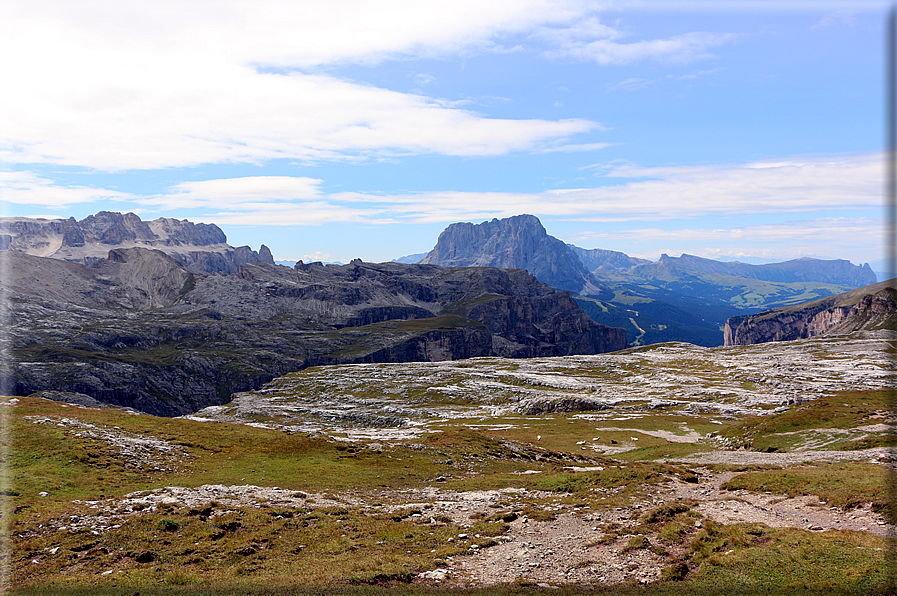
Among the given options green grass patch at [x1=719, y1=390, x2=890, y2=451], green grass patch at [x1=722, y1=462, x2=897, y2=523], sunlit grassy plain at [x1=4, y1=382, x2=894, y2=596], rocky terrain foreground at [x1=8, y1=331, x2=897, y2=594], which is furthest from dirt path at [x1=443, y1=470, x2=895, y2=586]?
green grass patch at [x1=719, y1=390, x2=890, y2=451]

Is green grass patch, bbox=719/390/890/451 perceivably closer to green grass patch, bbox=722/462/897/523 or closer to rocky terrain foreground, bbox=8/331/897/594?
rocky terrain foreground, bbox=8/331/897/594

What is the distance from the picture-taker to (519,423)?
104m

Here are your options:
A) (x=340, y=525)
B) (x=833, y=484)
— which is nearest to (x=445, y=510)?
(x=340, y=525)

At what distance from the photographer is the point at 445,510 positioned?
115ft

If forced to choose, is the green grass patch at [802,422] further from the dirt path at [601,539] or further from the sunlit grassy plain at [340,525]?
the dirt path at [601,539]

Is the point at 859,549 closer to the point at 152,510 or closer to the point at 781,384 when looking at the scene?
the point at 152,510

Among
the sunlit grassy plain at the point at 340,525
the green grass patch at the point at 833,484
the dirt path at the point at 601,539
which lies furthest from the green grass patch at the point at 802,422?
the dirt path at the point at 601,539

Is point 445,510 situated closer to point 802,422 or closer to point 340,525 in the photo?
point 340,525

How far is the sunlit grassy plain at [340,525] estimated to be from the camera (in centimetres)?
2161

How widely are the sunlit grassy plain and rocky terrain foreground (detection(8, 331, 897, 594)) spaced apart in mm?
143

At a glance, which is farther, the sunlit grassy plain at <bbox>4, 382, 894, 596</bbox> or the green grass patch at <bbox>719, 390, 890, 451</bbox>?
the green grass patch at <bbox>719, 390, 890, 451</bbox>

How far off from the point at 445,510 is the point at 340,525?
7.91 metres

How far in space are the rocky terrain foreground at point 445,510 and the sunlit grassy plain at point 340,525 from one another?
0.14m

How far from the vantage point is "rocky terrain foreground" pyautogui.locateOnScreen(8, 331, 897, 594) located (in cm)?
2236
